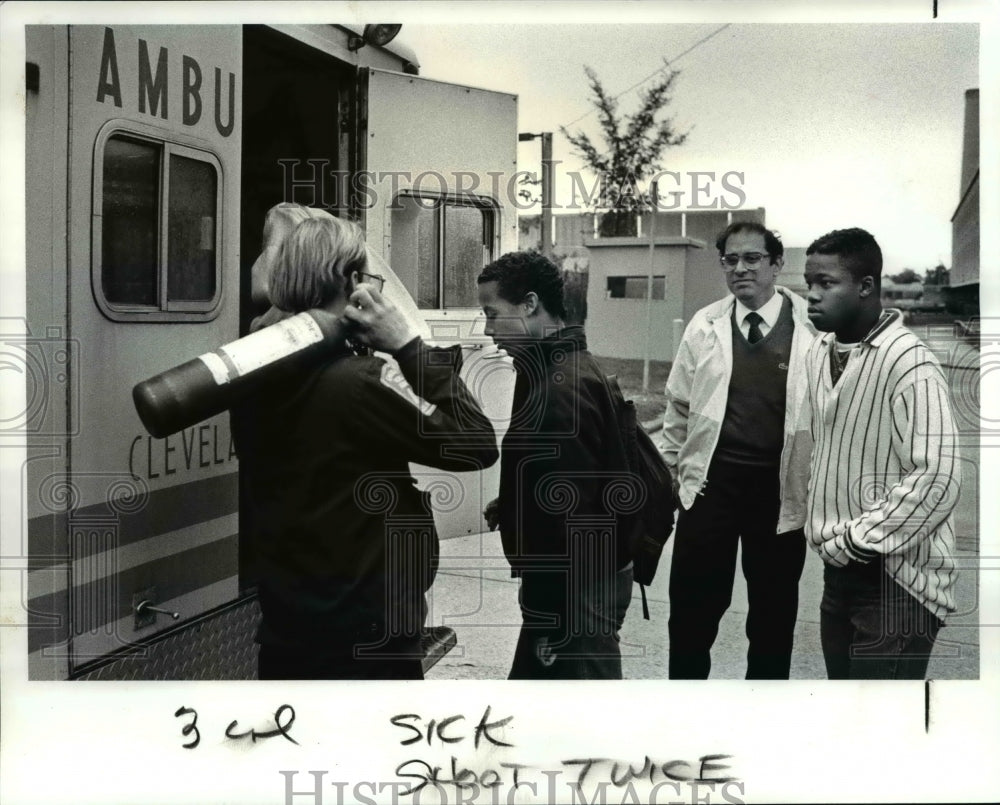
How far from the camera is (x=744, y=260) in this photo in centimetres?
365

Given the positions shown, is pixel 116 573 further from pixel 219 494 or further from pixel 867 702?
pixel 867 702

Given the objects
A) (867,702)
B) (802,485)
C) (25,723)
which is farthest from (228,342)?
(867,702)

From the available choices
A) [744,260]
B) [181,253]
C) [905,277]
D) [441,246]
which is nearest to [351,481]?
[441,246]

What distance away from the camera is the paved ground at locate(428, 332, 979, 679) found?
362 centimetres

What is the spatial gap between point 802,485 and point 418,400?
128 centimetres

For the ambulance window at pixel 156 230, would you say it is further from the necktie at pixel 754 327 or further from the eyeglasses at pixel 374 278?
the necktie at pixel 754 327

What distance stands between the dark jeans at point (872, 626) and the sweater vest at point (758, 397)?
46 centimetres

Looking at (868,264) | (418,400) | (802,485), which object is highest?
(868,264)

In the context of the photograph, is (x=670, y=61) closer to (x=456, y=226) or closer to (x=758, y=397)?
(x=456, y=226)

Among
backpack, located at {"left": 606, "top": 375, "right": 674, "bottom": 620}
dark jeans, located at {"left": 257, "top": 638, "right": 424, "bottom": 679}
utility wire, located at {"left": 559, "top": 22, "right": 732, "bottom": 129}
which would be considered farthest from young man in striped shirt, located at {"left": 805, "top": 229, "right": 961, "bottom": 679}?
dark jeans, located at {"left": 257, "top": 638, "right": 424, "bottom": 679}

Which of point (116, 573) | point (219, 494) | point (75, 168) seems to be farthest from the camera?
point (219, 494)

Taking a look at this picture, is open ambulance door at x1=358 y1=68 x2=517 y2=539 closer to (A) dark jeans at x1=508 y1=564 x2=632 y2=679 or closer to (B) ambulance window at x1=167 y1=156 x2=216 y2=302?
(A) dark jeans at x1=508 y1=564 x2=632 y2=679

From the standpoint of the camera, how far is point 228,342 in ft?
11.9

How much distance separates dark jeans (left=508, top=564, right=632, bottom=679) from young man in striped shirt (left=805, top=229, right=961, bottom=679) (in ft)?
2.24
